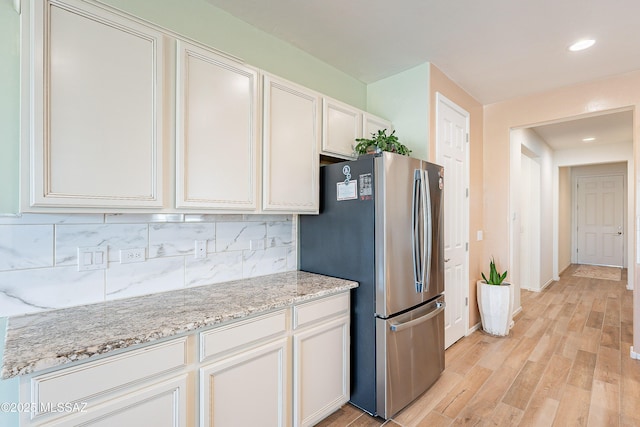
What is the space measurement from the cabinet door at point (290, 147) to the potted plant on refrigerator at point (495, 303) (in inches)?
92.1

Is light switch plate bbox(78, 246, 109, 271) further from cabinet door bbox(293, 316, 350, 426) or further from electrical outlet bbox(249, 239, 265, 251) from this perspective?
cabinet door bbox(293, 316, 350, 426)

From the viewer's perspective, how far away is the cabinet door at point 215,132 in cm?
156

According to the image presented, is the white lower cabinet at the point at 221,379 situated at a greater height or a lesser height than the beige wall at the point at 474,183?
lesser

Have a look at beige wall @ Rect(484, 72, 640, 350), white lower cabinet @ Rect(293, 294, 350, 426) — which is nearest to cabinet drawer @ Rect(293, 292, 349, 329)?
white lower cabinet @ Rect(293, 294, 350, 426)

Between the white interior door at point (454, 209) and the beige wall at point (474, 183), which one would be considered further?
the beige wall at point (474, 183)

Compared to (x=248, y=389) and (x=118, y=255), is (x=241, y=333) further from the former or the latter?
(x=118, y=255)

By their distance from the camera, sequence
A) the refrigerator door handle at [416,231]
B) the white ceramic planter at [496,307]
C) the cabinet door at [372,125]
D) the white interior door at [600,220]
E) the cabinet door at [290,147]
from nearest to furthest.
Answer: the cabinet door at [290,147] < the refrigerator door handle at [416,231] < the cabinet door at [372,125] < the white ceramic planter at [496,307] < the white interior door at [600,220]

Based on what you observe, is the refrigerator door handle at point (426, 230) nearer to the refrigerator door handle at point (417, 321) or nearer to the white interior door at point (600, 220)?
the refrigerator door handle at point (417, 321)

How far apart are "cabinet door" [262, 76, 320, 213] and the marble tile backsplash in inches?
14.4

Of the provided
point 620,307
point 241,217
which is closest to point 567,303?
point 620,307

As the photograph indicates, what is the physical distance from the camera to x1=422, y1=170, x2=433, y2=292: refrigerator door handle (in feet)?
7.00

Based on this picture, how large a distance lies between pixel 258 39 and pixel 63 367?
2.24 m

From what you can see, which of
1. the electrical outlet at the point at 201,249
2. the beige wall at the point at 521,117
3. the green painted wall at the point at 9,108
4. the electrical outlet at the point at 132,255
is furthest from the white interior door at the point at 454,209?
the green painted wall at the point at 9,108

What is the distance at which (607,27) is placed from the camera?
2.18m
